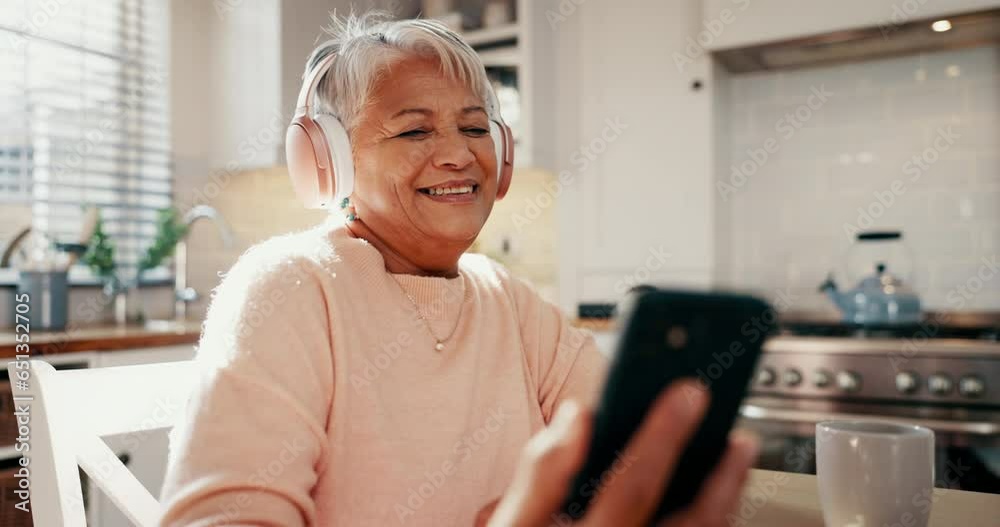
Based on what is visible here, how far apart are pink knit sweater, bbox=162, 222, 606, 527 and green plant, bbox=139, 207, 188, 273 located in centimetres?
184

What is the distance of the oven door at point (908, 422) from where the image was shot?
1.91 m

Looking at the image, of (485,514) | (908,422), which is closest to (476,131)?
(485,514)

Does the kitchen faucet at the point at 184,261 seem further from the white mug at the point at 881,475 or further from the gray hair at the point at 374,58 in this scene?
the white mug at the point at 881,475

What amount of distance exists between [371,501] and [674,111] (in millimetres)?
2197

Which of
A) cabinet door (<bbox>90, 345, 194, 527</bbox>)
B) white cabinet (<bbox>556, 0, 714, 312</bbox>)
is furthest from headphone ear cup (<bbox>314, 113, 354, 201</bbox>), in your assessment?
white cabinet (<bbox>556, 0, 714, 312</bbox>)

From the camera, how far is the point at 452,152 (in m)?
0.98

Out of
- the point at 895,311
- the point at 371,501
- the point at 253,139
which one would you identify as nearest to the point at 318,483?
the point at 371,501

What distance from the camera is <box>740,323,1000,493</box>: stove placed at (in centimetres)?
191

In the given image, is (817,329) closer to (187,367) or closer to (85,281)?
(187,367)

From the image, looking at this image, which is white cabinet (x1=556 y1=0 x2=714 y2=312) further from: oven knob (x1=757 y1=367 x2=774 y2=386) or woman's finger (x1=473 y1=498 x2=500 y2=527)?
woman's finger (x1=473 y1=498 x2=500 y2=527)

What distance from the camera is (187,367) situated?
3.27 feet

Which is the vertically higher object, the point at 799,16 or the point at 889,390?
the point at 799,16

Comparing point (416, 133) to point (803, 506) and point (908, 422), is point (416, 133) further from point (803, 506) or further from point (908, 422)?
point (908, 422)

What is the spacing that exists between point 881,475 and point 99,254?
2.41 m
